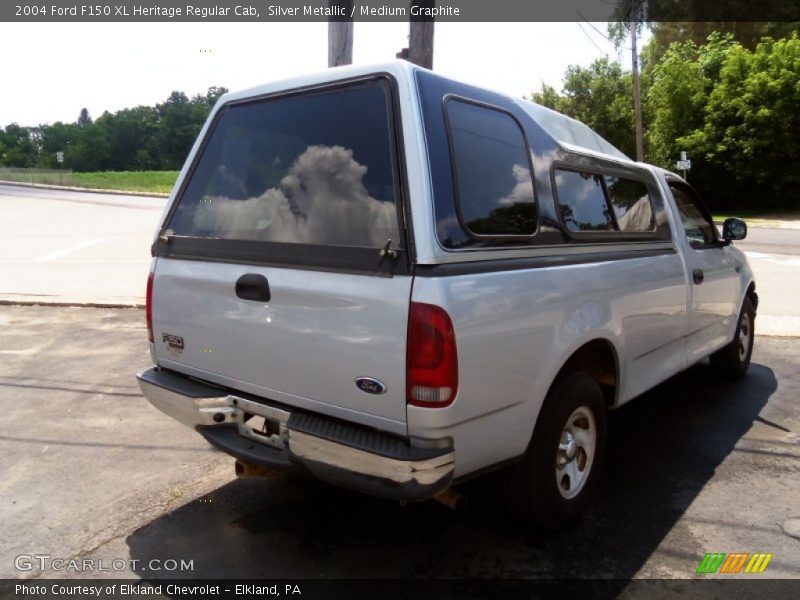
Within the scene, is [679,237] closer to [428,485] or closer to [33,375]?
[428,485]

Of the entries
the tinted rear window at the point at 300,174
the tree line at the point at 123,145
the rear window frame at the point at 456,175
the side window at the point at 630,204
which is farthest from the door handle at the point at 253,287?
the tree line at the point at 123,145

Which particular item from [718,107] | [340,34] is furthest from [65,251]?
[718,107]

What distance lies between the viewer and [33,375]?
585 centimetres

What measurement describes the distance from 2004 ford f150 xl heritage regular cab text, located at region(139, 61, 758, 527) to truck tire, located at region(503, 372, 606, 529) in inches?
0.4

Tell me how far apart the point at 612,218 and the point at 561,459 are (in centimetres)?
143

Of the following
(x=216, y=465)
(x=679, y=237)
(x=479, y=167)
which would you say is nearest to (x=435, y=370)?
(x=479, y=167)

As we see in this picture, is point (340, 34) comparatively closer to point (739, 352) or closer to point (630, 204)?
point (630, 204)

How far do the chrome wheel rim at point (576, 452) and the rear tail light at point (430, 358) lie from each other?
95 cm

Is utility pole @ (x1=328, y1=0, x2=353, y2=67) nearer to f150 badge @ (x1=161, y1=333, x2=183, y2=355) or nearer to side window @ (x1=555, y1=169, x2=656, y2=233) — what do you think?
side window @ (x1=555, y1=169, x2=656, y2=233)

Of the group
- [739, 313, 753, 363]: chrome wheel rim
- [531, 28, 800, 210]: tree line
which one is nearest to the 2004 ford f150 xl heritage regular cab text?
[739, 313, 753, 363]: chrome wheel rim

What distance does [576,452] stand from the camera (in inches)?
129

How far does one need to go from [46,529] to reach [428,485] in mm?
2139

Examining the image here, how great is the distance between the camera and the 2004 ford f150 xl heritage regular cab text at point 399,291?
96.1 inches

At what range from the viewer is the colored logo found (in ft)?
9.52
